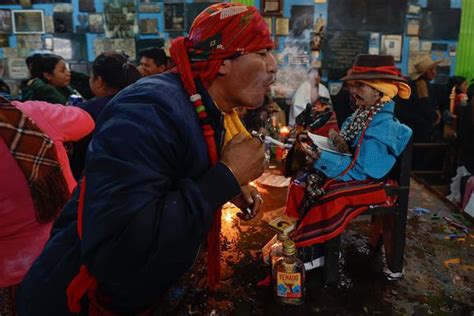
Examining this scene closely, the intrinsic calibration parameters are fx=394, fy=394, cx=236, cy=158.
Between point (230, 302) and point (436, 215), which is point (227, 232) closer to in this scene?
point (230, 302)

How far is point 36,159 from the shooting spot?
140 cm

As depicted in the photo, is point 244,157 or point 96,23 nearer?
point 244,157

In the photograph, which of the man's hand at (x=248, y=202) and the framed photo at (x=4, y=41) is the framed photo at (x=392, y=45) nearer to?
the man's hand at (x=248, y=202)

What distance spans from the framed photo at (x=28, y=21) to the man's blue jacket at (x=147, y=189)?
5.16 meters

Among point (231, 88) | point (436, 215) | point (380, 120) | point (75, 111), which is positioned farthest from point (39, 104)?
point (436, 215)

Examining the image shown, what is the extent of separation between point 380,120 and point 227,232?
0.81 meters

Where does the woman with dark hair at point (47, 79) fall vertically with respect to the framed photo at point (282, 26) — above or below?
below

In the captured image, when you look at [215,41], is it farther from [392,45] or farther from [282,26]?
[392,45]

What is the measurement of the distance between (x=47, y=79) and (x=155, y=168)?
8.21 feet

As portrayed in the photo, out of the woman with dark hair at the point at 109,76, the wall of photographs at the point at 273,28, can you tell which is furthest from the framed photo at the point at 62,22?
the woman with dark hair at the point at 109,76

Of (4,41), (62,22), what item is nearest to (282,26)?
(62,22)

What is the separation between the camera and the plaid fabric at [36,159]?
1330 millimetres

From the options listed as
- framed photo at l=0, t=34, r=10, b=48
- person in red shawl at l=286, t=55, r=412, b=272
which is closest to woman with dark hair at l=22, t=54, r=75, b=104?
person in red shawl at l=286, t=55, r=412, b=272

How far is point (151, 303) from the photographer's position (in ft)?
3.60
